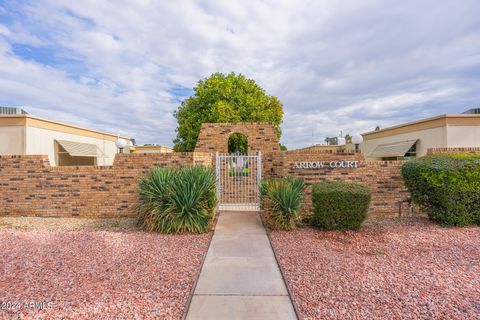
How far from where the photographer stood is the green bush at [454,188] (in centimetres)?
621

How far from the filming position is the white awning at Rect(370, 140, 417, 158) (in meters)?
17.7

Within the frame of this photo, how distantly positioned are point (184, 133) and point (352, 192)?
14.5 metres

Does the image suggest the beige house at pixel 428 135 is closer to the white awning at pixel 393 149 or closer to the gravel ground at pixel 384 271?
the white awning at pixel 393 149

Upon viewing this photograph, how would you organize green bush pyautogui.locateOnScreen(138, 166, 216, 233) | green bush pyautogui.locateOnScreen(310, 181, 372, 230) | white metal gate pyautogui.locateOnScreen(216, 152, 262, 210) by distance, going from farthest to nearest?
white metal gate pyautogui.locateOnScreen(216, 152, 262, 210), green bush pyautogui.locateOnScreen(138, 166, 216, 233), green bush pyautogui.locateOnScreen(310, 181, 372, 230)

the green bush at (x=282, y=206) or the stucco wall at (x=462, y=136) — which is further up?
the stucco wall at (x=462, y=136)

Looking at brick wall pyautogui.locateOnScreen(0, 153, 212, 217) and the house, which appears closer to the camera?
brick wall pyautogui.locateOnScreen(0, 153, 212, 217)

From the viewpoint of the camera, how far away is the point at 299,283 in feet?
11.9

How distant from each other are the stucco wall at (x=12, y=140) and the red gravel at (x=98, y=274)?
11.7 meters

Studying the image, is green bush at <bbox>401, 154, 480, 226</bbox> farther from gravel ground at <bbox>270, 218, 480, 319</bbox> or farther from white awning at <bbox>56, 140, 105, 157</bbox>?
white awning at <bbox>56, 140, 105, 157</bbox>

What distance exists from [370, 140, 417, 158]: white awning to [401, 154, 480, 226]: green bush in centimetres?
1247

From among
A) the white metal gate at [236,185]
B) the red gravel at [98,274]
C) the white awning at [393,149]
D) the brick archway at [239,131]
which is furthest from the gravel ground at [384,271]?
the white awning at [393,149]

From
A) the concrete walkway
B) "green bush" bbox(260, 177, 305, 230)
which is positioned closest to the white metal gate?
"green bush" bbox(260, 177, 305, 230)

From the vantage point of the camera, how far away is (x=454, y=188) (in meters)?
6.20

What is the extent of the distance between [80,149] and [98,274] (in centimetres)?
1760
